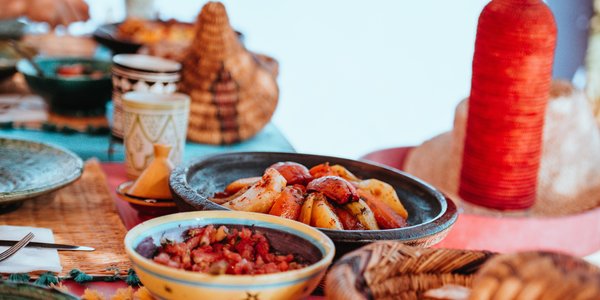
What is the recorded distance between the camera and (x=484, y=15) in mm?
1793

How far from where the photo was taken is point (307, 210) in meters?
1.11

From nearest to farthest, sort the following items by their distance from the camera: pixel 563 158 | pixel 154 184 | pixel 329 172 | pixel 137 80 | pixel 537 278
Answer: pixel 537 278
pixel 329 172
pixel 154 184
pixel 137 80
pixel 563 158

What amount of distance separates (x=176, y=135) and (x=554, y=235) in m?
0.95

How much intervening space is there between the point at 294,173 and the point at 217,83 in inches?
40.8

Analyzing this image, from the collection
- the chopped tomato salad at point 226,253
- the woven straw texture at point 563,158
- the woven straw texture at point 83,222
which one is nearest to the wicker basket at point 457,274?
the chopped tomato salad at point 226,253

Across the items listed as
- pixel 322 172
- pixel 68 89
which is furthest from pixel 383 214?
pixel 68 89

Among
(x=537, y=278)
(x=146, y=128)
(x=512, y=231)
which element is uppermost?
(x=537, y=278)

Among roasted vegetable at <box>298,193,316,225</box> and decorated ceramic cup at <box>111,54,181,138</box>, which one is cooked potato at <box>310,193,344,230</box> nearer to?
roasted vegetable at <box>298,193,316,225</box>

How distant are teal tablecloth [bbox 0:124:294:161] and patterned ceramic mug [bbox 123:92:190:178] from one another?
22 centimetres

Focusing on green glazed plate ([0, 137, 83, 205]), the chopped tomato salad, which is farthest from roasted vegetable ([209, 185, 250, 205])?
green glazed plate ([0, 137, 83, 205])

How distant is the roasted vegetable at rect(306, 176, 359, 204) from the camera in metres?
1.14

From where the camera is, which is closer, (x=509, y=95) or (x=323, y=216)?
(x=323, y=216)

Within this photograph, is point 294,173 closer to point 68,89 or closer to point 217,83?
point 217,83

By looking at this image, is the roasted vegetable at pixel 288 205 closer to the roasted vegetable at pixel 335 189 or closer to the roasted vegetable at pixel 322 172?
the roasted vegetable at pixel 335 189
